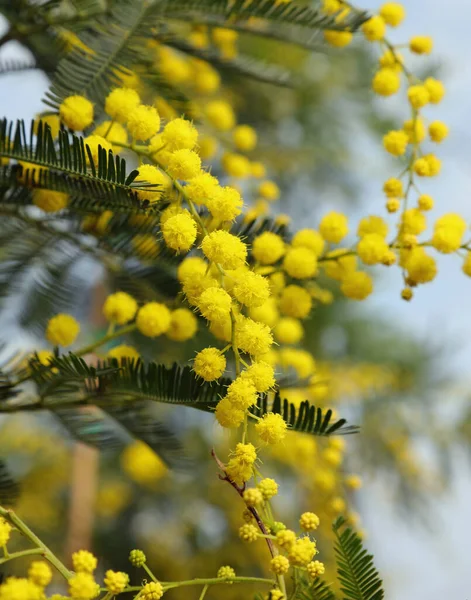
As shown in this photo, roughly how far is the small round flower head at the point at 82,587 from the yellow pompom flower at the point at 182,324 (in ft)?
0.80

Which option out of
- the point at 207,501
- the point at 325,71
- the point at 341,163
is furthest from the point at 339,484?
the point at 325,71

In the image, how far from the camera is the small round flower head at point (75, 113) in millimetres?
567

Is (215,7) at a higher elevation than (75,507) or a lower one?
higher

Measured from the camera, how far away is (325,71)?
1883 mm

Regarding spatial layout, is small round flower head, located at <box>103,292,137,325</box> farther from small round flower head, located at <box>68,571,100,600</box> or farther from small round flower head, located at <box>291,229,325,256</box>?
small round flower head, located at <box>68,571,100,600</box>

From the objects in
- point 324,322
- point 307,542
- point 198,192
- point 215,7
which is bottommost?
point 324,322

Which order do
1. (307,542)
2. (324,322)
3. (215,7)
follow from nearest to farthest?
1. (307,542)
2. (215,7)
3. (324,322)

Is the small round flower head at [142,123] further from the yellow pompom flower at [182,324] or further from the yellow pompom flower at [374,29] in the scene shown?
the yellow pompom flower at [374,29]

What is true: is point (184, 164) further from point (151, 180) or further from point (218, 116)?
point (218, 116)

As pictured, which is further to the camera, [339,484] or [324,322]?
[324,322]

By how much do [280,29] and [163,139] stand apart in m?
0.39

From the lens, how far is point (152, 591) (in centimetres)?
43

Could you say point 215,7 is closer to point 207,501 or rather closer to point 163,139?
point 163,139

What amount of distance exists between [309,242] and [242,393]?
22 cm
